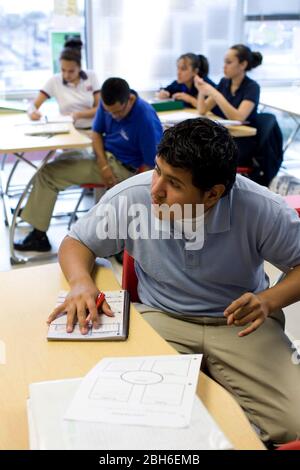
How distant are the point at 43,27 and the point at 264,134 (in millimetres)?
2500

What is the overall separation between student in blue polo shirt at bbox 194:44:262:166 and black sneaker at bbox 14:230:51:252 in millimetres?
1445

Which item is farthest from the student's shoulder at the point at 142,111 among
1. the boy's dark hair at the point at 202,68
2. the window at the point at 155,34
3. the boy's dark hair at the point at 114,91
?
the window at the point at 155,34

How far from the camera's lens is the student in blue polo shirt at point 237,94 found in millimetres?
3859

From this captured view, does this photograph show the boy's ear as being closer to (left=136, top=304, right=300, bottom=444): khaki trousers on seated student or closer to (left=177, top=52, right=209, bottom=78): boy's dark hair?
(left=136, top=304, right=300, bottom=444): khaki trousers on seated student

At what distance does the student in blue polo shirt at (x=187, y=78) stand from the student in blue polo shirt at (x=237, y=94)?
0.27m

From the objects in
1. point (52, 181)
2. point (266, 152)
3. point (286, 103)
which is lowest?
point (52, 181)

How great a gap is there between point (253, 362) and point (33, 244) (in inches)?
92.9

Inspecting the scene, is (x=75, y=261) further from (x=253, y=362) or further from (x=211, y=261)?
(x=253, y=362)

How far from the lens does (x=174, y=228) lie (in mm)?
1518

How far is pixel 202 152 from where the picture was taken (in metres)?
1.36

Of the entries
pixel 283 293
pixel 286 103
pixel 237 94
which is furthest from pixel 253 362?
pixel 286 103

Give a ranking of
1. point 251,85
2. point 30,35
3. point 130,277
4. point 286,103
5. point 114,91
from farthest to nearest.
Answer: point 30,35 < point 286,103 < point 251,85 < point 114,91 < point 130,277

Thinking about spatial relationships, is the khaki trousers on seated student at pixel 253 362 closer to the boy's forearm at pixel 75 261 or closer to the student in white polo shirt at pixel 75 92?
the boy's forearm at pixel 75 261
